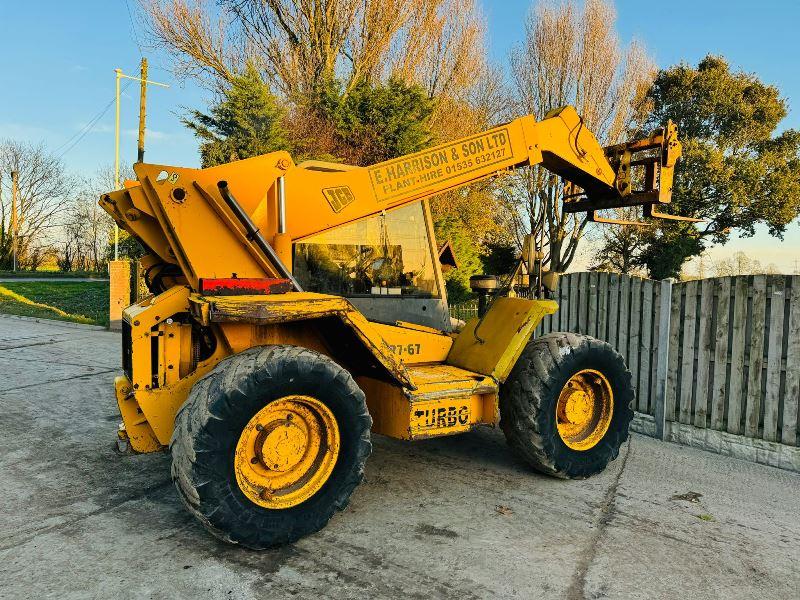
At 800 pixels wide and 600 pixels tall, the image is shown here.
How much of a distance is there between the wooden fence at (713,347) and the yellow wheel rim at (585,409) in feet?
5.42

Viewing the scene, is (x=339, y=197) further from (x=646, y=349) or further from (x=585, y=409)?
(x=646, y=349)

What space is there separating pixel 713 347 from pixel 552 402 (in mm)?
2406

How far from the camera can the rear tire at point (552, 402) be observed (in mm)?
4695

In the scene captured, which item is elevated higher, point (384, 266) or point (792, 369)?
point (384, 266)

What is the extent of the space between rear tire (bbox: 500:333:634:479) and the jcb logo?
189 cm

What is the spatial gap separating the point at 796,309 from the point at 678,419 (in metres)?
1.60

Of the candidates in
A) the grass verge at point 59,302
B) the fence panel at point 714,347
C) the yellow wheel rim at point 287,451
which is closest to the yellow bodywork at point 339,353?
the yellow wheel rim at point 287,451

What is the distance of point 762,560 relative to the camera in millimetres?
3652

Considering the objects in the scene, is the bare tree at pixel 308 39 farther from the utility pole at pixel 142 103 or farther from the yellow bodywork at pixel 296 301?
the yellow bodywork at pixel 296 301

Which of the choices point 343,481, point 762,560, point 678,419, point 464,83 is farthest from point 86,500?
point 464,83

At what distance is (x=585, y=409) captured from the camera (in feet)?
16.9

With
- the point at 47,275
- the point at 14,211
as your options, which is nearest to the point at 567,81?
the point at 47,275

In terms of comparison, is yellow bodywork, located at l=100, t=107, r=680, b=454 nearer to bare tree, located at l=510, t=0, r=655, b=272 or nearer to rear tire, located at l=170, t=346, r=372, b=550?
rear tire, located at l=170, t=346, r=372, b=550

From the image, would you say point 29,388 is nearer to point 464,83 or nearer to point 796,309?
point 796,309
